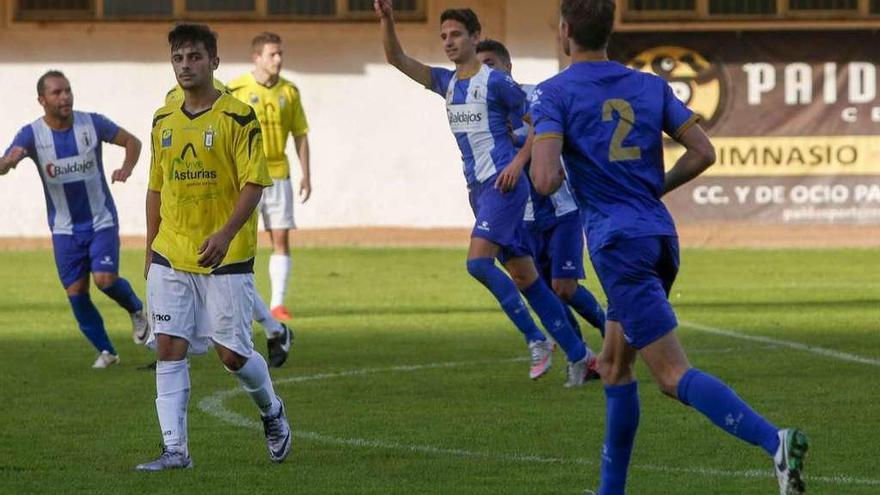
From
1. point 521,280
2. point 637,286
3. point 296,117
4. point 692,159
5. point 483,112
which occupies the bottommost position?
point 521,280

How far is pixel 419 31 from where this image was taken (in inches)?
1039

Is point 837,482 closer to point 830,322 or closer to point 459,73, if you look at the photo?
point 459,73

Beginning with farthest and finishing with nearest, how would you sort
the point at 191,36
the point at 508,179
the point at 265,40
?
the point at 265,40 → the point at 508,179 → the point at 191,36

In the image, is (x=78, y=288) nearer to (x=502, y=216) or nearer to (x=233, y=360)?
(x=502, y=216)

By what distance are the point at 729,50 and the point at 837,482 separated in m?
19.1

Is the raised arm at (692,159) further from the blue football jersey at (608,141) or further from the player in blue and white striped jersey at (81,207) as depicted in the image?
the player in blue and white striped jersey at (81,207)

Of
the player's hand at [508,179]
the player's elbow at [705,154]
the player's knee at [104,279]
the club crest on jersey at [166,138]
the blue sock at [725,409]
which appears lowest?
the player's knee at [104,279]

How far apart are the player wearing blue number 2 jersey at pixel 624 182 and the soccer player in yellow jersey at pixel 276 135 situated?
377 inches

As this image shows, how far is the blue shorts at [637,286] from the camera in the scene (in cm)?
678

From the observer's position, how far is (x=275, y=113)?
16484mm

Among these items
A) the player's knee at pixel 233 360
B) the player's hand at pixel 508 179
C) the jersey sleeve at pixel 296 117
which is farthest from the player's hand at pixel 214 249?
the jersey sleeve at pixel 296 117

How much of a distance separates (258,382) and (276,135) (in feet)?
26.7

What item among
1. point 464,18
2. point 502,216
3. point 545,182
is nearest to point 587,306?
point 502,216

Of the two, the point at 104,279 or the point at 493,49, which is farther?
the point at 104,279
